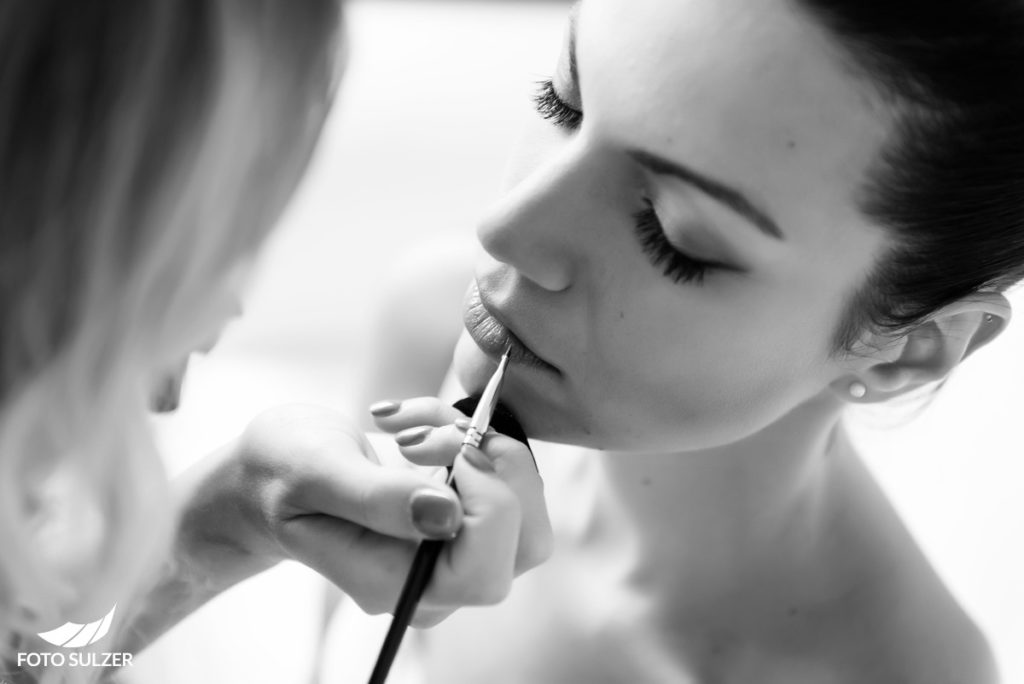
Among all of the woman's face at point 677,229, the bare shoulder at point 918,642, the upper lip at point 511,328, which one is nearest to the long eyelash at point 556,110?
the woman's face at point 677,229

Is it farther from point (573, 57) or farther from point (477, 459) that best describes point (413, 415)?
point (573, 57)

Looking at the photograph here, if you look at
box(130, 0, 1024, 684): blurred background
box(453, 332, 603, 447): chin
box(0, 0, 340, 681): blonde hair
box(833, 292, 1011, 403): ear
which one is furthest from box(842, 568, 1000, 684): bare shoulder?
box(0, 0, 340, 681): blonde hair

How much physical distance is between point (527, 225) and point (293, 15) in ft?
0.54

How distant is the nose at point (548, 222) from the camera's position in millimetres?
555

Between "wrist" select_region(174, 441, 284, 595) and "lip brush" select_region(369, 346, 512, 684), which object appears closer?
"lip brush" select_region(369, 346, 512, 684)

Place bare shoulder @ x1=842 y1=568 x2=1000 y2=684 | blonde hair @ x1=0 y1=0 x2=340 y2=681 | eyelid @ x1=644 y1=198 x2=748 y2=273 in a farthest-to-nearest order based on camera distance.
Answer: bare shoulder @ x1=842 y1=568 x2=1000 y2=684
eyelid @ x1=644 y1=198 x2=748 y2=273
blonde hair @ x1=0 y1=0 x2=340 y2=681

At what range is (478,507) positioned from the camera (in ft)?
1.68

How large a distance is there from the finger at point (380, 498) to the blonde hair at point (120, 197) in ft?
0.28

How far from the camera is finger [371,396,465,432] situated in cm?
58

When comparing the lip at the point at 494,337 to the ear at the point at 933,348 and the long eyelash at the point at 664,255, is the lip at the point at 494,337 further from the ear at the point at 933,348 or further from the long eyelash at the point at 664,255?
the ear at the point at 933,348

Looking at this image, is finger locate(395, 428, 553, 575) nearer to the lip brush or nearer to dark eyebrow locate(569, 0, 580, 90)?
the lip brush

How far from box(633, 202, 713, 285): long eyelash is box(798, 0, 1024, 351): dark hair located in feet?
0.29

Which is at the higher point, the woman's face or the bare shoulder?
the woman's face

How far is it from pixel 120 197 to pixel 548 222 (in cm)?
21
